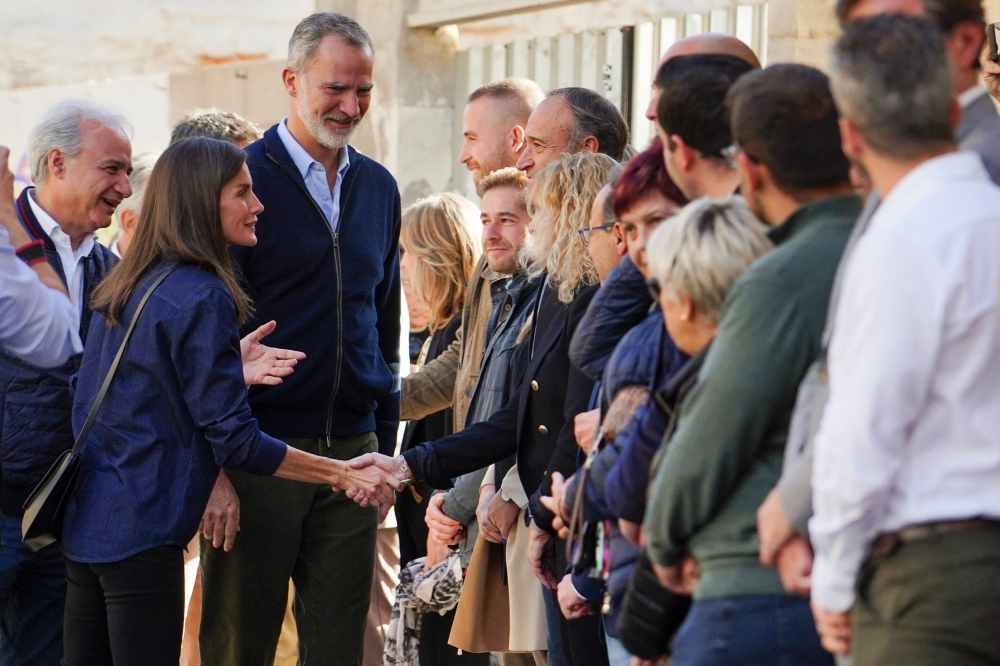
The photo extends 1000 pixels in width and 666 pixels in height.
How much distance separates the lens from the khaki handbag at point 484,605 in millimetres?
4102

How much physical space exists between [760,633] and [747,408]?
0.40 metres

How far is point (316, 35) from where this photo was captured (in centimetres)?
462

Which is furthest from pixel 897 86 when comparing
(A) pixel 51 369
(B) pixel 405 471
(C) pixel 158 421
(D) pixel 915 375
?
(A) pixel 51 369

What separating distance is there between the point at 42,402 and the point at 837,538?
2.76 meters

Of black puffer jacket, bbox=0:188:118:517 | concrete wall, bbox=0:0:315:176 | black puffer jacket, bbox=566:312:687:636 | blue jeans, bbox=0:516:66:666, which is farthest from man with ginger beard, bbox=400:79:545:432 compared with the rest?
concrete wall, bbox=0:0:315:176

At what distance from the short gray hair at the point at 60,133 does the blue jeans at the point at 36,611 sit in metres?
1.26

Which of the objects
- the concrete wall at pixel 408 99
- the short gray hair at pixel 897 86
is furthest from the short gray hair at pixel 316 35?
the concrete wall at pixel 408 99

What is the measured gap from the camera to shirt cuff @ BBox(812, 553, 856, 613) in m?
2.10

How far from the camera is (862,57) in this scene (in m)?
2.12

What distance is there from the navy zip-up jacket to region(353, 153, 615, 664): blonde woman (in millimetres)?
485

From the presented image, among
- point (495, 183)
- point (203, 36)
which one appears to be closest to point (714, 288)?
point (495, 183)

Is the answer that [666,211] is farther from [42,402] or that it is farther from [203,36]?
[203,36]

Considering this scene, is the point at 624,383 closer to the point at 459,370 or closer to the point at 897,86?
the point at 897,86

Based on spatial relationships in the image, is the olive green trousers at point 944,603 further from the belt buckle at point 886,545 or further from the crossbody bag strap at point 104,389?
the crossbody bag strap at point 104,389
